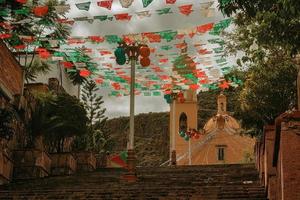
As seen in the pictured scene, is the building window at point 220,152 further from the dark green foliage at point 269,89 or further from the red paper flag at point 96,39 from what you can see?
the red paper flag at point 96,39

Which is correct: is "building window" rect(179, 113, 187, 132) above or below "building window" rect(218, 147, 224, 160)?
above

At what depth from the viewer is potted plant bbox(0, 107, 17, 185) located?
1981 cm

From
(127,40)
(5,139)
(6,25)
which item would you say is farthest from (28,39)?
(127,40)

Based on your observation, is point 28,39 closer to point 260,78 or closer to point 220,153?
point 260,78

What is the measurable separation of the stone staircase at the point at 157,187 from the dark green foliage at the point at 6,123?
8.30 ft

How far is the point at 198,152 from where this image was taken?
4225 centimetres

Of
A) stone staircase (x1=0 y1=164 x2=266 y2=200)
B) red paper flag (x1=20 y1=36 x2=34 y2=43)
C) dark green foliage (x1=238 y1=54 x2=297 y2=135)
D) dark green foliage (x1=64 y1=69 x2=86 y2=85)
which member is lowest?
stone staircase (x1=0 y1=164 x2=266 y2=200)

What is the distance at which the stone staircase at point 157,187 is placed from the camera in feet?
45.9

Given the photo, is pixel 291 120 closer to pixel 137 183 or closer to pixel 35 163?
pixel 137 183

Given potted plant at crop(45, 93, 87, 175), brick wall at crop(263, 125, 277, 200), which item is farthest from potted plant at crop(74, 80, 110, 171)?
brick wall at crop(263, 125, 277, 200)

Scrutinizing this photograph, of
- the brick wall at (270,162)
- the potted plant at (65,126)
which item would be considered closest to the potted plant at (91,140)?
the potted plant at (65,126)

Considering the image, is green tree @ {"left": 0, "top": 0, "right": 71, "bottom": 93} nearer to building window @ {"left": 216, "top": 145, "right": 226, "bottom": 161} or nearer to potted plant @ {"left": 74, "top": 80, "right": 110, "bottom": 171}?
potted plant @ {"left": 74, "top": 80, "right": 110, "bottom": 171}

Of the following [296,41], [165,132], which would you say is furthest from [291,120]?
[165,132]

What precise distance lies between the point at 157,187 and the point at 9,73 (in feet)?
35.6
